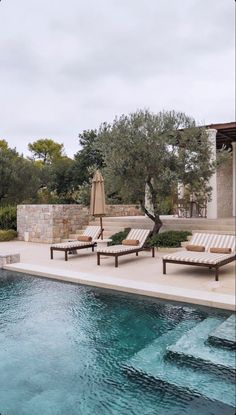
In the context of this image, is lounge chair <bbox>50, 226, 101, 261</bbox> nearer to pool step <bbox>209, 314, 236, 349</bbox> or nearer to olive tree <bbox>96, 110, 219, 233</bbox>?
olive tree <bbox>96, 110, 219, 233</bbox>

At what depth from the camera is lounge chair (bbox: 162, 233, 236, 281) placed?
270 inches

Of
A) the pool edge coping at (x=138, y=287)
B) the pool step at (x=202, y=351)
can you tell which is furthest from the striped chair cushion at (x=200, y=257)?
the pool step at (x=202, y=351)

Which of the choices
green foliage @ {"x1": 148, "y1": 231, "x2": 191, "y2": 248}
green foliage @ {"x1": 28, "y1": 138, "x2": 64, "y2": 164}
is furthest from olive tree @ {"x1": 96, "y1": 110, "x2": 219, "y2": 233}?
green foliage @ {"x1": 28, "y1": 138, "x2": 64, "y2": 164}

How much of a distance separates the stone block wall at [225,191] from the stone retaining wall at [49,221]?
5.80 m

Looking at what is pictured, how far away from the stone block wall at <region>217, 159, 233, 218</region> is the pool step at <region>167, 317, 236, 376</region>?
1134 cm

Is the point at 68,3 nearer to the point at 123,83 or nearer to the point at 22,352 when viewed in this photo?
the point at 123,83

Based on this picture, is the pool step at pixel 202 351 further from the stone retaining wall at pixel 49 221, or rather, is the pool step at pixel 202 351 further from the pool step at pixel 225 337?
the stone retaining wall at pixel 49 221

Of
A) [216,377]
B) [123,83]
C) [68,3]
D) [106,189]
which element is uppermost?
[68,3]

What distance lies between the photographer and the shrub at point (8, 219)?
1524 cm

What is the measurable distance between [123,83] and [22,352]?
13.6 ft

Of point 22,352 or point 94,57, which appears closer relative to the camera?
point 22,352

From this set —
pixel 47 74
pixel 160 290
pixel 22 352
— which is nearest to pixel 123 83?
pixel 47 74

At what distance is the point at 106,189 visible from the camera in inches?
452

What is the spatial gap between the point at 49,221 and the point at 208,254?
7.48 meters
